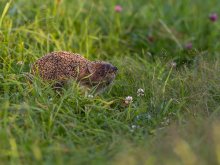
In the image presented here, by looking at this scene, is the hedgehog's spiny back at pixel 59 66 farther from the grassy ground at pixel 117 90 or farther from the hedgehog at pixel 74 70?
the grassy ground at pixel 117 90

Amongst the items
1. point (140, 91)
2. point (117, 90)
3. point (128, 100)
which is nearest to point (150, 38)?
point (117, 90)

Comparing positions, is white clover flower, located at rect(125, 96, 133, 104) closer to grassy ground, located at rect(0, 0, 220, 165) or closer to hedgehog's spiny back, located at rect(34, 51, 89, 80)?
grassy ground, located at rect(0, 0, 220, 165)

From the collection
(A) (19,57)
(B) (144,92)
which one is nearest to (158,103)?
(B) (144,92)

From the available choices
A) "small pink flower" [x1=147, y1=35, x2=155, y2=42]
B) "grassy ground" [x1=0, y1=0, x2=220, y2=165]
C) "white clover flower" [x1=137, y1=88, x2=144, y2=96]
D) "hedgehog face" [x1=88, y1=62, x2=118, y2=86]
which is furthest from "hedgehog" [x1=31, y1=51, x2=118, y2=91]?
"small pink flower" [x1=147, y1=35, x2=155, y2=42]

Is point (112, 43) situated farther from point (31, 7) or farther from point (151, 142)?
point (151, 142)

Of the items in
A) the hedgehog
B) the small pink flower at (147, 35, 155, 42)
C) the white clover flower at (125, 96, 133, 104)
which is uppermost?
the hedgehog

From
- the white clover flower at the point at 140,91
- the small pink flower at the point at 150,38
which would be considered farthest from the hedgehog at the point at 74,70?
the small pink flower at the point at 150,38
